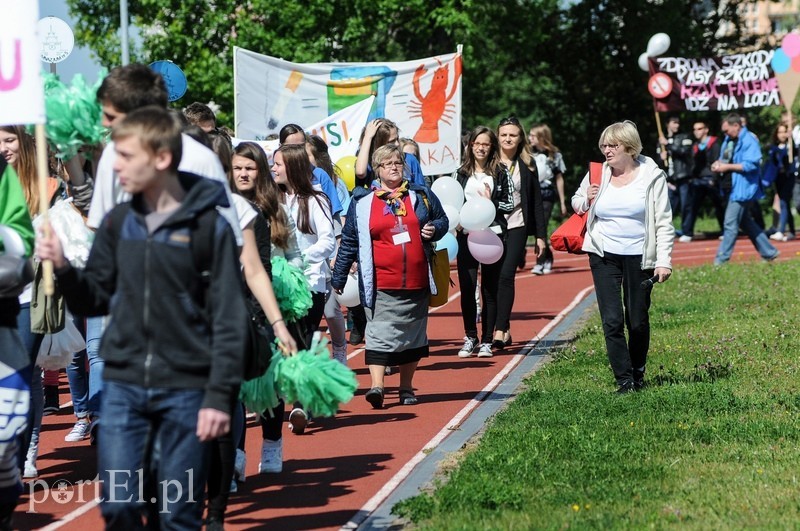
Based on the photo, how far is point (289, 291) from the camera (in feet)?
22.7

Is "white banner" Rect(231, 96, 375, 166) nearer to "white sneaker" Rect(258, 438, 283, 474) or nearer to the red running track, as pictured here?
the red running track

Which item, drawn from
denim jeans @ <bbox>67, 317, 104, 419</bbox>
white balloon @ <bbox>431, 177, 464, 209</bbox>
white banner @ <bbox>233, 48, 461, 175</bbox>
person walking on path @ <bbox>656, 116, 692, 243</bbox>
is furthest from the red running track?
person walking on path @ <bbox>656, 116, 692, 243</bbox>

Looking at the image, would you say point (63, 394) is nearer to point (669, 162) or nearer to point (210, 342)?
point (210, 342)

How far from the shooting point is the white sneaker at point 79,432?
28.6 feet

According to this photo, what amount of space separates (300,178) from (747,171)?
11.4 m

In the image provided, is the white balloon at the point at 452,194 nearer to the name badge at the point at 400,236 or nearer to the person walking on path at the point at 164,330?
the name badge at the point at 400,236

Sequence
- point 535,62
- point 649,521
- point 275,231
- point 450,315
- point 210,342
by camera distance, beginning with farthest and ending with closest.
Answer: point 535,62, point 450,315, point 275,231, point 649,521, point 210,342

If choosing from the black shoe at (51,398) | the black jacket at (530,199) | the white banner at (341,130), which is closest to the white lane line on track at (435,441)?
the black jacket at (530,199)

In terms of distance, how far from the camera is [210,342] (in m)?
4.62

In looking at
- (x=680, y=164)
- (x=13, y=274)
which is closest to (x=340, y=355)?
(x=13, y=274)

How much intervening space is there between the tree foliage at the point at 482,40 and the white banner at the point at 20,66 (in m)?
29.6

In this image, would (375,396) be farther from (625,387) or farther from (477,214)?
(477,214)

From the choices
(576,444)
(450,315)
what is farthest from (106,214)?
(450,315)

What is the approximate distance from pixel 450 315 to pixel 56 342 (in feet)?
25.5
